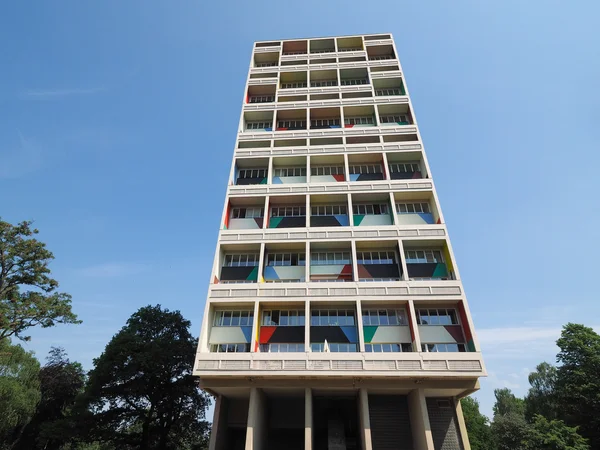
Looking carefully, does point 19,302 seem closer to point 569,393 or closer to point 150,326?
point 150,326

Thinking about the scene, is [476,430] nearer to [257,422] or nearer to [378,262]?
[378,262]

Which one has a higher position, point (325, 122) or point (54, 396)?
point (325, 122)

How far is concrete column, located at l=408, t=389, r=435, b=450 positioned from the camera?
16.6 metres

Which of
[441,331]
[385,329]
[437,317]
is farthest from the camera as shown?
[437,317]

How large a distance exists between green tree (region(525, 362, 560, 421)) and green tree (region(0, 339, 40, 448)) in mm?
55743

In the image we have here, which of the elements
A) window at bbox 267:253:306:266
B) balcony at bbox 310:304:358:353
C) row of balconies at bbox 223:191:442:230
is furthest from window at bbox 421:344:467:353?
window at bbox 267:253:306:266

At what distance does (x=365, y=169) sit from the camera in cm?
2786

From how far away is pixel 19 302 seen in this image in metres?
26.8

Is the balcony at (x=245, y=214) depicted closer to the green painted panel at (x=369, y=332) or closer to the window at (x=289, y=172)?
the window at (x=289, y=172)

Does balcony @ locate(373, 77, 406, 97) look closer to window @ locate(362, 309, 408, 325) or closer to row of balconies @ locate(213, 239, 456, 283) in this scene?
row of balconies @ locate(213, 239, 456, 283)

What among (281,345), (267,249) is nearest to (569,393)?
(281,345)

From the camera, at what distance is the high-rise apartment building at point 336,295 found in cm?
1797

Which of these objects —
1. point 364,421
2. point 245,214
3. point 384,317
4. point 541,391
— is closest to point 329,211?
point 245,214

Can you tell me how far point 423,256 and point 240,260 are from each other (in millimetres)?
13477
